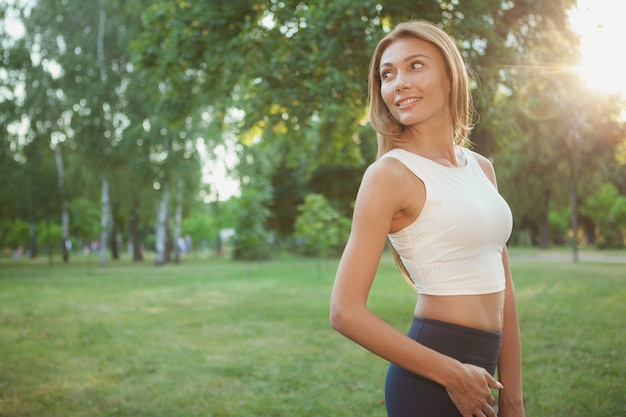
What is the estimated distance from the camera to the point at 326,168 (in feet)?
109

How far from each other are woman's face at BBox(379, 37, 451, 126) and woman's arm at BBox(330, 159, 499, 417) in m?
0.33

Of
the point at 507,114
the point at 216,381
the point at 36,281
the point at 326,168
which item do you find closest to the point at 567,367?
the point at 507,114

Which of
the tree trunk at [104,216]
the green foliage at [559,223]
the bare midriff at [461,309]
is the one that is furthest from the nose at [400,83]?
the green foliage at [559,223]

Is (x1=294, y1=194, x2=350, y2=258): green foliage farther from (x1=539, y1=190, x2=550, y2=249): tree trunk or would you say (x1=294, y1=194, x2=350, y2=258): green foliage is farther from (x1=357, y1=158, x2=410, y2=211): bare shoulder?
(x1=539, y1=190, x2=550, y2=249): tree trunk

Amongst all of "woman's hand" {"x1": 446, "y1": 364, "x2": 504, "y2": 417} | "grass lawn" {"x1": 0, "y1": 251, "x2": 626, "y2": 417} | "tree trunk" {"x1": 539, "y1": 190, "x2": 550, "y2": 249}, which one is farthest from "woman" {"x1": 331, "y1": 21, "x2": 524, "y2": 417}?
"tree trunk" {"x1": 539, "y1": 190, "x2": 550, "y2": 249}

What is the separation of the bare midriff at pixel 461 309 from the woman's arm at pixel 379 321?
0.16 m

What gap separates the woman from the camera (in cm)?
148

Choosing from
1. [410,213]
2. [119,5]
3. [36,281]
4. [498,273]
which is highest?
[119,5]

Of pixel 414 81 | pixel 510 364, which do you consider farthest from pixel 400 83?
pixel 510 364

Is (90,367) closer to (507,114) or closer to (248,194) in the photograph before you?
(507,114)

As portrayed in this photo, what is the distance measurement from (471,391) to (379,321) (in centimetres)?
31

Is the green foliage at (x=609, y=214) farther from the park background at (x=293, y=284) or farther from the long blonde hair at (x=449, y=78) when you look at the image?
the long blonde hair at (x=449, y=78)

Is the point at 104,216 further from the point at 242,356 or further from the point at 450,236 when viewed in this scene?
the point at 450,236

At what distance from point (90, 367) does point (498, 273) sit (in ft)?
22.3
